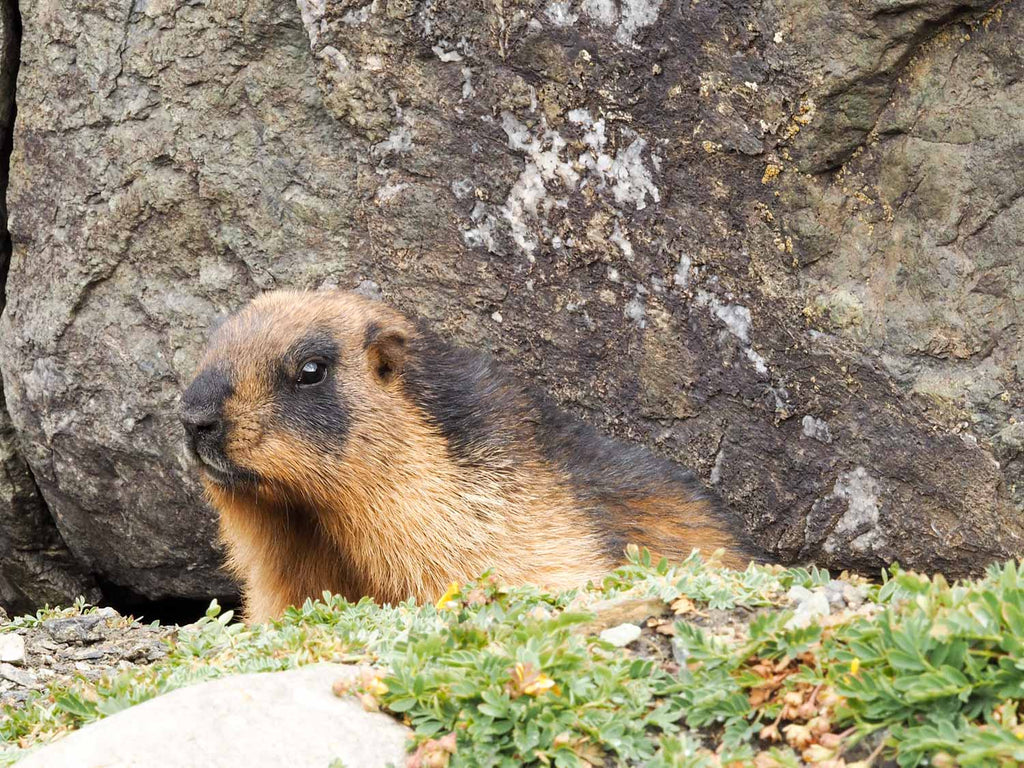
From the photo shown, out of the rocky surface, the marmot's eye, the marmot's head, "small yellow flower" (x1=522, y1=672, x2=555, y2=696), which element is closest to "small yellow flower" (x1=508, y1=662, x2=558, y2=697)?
"small yellow flower" (x1=522, y1=672, x2=555, y2=696)

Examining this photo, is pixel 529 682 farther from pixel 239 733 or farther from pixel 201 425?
pixel 201 425

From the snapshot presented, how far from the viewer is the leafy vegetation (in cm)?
344

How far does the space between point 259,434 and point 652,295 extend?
2.33 metres

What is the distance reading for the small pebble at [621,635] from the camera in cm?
418

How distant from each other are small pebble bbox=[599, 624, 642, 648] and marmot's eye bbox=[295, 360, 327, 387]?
258 cm

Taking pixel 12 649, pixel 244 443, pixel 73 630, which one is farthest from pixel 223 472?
pixel 73 630

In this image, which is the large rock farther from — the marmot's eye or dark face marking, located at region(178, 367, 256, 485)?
the marmot's eye

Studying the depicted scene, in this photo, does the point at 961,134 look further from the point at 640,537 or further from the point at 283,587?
the point at 283,587

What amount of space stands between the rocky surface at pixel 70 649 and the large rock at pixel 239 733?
244 cm

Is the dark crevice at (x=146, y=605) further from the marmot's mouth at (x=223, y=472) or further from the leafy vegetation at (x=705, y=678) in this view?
the leafy vegetation at (x=705, y=678)

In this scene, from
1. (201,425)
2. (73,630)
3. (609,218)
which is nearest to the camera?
(201,425)

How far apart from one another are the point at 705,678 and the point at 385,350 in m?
3.16

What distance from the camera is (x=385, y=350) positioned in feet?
21.6

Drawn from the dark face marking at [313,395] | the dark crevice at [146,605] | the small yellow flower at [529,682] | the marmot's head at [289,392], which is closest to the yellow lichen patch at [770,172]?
the marmot's head at [289,392]
